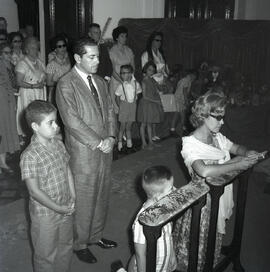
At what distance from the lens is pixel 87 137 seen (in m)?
3.04

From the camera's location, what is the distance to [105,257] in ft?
11.2

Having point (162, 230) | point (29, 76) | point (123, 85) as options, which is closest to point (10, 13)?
point (29, 76)

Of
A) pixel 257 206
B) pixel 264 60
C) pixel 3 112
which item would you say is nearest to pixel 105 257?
→ pixel 257 206

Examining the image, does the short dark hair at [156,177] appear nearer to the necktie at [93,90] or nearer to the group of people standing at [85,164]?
the group of people standing at [85,164]

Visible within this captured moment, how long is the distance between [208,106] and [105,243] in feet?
5.26

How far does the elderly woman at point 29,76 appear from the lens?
6094 millimetres

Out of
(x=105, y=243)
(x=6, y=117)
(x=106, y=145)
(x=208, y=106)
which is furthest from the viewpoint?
(x=6, y=117)

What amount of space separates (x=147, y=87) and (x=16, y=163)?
7.94ft

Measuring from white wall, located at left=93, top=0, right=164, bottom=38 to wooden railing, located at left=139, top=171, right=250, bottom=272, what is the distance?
661 cm

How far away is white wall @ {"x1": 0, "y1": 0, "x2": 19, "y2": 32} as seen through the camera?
10.5 m

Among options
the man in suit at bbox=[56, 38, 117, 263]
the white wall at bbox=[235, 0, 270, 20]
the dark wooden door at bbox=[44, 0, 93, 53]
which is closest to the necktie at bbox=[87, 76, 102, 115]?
the man in suit at bbox=[56, 38, 117, 263]

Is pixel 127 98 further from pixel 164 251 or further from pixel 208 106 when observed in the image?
pixel 164 251

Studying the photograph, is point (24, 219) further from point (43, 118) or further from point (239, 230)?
point (239, 230)

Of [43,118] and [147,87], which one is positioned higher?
[43,118]
